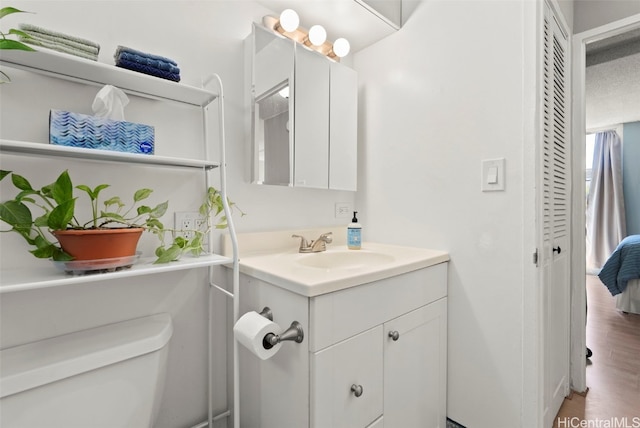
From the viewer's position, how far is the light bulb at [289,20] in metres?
1.33

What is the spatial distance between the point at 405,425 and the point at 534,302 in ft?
2.18

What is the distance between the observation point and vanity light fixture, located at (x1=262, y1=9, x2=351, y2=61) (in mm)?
1338

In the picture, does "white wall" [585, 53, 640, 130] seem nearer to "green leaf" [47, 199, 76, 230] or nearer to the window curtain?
the window curtain

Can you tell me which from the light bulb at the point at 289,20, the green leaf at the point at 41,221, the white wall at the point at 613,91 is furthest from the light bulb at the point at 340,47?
the white wall at the point at 613,91

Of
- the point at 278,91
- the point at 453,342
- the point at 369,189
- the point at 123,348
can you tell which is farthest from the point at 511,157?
the point at 123,348

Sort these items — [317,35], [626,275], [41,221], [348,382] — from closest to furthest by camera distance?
[41,221] → [348,382] → [317,35] → [626,275]

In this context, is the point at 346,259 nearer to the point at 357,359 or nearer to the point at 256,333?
the point at 357,359

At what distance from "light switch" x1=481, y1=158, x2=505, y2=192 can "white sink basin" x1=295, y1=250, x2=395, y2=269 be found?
1.64 ft

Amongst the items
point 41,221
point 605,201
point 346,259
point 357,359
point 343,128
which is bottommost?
point 357,359

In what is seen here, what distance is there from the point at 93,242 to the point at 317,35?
4.19 ft

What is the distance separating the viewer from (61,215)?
27.6 inches

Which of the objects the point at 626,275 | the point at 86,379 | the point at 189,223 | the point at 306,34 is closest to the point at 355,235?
the point at 189,223

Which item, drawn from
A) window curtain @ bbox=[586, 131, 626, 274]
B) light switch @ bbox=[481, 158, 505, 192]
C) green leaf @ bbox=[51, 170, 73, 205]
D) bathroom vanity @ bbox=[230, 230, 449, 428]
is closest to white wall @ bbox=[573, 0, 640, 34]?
light switch @ bbox=[481, 158, 505, 192]

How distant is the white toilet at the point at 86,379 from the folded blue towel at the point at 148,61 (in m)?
0.83
